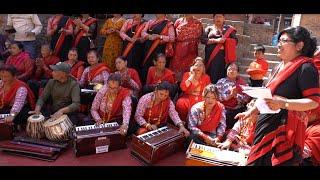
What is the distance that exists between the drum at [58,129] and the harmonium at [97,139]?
0.62 feet

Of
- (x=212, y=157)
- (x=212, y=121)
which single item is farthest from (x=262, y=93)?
(x=212, y=121)

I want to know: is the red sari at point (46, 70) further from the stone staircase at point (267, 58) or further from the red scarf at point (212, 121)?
the stone staircase at point (267, 58)

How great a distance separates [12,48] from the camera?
541cm

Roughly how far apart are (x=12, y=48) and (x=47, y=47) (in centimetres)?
54

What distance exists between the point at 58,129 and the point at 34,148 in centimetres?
35

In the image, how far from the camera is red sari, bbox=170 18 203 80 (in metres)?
5.28

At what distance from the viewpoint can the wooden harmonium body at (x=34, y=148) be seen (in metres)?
3.76

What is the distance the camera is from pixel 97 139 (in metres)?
3.87

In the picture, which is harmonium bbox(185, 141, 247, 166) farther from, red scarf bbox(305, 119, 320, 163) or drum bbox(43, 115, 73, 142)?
drum bbox(43, 115, 73, 142)

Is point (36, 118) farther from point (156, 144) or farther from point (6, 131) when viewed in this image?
point (156, 144)

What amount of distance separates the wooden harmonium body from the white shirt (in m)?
2.55

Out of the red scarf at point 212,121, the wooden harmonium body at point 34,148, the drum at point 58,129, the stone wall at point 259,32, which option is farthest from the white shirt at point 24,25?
the stone wall at point 259,32

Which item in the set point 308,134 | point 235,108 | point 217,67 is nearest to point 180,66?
point 217,67

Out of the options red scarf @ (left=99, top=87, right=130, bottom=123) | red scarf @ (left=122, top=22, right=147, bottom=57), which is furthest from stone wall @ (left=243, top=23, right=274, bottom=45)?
red scarf @ (left=99, top=87, right=130, bottom=123)
